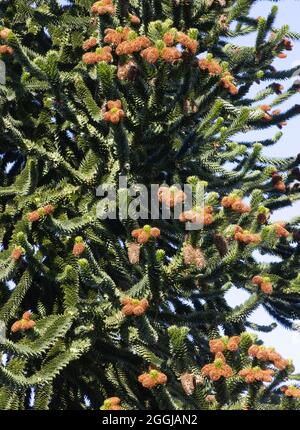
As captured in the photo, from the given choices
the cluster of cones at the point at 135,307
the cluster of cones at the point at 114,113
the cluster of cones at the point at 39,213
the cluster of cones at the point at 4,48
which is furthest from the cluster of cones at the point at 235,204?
the cluster of cones at the point at 4,48

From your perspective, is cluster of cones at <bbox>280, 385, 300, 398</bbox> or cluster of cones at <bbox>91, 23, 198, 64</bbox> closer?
cluster of cones at <bbox>280, 385, 300, 398</bbox>

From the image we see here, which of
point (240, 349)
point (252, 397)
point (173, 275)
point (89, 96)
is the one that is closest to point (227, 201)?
point (173, 275)

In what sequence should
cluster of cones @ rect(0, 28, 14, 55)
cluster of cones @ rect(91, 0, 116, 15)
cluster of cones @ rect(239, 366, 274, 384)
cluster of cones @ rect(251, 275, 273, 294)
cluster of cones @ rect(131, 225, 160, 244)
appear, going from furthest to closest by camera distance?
cluster of cones @ rect(91, 0, 116, 15) < cluster of cones @ rect(0, 28, 14, 55) < cluster of cones @ rect(251, 275, 273, 294) < cluster of cones @ rect(131, 225, 160, 244) < cluster of cones @ rect(239, 366, 274, 384)

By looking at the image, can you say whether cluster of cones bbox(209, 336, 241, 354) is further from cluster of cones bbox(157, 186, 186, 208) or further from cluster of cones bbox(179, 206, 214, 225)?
cluster of cones bbox(157, 186, 186, 208)

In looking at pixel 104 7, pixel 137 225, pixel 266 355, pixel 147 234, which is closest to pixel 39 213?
pixel 137 225

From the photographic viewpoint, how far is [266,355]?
15.2ft

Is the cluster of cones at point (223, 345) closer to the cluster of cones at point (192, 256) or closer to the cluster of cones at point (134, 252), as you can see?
the cluster of cones at point (192, 256)

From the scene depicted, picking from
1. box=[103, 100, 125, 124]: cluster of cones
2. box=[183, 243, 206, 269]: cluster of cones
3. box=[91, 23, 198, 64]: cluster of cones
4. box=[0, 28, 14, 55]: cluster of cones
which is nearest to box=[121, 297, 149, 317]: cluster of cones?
box=[183, 243, 206, 269]: cluster of cones

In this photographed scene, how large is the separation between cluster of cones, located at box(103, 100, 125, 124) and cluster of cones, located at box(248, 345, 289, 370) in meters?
2.26

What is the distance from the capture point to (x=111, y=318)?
571 centimetres

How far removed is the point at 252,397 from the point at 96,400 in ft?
7.07

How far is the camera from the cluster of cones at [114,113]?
5379 mm

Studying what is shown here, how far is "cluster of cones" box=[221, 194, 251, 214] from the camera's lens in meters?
5.05
